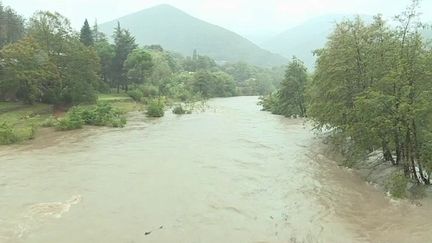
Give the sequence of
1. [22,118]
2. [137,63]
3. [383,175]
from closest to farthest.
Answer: [383,175], [22,118], [137,63]

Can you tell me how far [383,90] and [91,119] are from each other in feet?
86.3

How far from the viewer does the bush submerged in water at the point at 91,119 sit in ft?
115

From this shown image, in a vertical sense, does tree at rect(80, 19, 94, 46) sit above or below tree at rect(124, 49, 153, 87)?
above

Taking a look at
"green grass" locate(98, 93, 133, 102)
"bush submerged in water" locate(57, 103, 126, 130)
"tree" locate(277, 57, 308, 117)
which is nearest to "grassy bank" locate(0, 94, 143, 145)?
"bush submerged in water" locate(57, 103, 126, 130)

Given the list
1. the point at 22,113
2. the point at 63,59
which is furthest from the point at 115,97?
the point at 22,113

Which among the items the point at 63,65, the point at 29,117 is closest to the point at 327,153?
the point at 29,117

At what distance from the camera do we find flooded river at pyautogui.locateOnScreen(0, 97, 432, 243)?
1341 cm

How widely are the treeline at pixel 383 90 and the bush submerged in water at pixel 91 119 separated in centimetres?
1927

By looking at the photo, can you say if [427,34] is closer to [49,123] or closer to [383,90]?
[383,90]

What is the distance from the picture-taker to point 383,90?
1816 centimetres

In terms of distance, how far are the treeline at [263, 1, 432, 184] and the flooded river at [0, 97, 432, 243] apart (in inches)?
80.4

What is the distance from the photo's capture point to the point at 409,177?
57.5ft

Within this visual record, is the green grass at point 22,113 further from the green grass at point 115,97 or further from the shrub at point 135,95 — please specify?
the shrub at point 135,95

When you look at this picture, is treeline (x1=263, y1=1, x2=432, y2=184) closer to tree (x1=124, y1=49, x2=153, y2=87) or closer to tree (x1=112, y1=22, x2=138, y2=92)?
tree (x1=124, y1=49, x2=153, y2=87)
